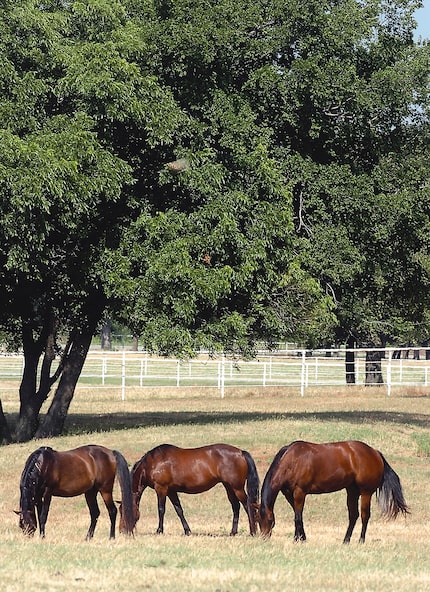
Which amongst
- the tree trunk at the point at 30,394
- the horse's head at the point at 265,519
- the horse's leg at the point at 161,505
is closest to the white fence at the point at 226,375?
the tree trunk at the point at 30,394

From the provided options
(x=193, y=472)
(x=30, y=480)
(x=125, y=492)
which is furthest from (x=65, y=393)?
(x=30, y=480)

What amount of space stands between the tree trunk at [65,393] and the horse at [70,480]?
1182cm

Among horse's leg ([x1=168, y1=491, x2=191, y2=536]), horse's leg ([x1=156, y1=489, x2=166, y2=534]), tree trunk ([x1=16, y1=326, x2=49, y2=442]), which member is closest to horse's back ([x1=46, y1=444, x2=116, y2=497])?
horse's leg ([x1=156, y1=489, x2=166, y2=534])

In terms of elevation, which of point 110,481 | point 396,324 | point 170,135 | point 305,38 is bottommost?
point 110,481

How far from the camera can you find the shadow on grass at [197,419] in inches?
990

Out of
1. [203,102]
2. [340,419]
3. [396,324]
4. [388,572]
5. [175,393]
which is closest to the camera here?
[388,572]

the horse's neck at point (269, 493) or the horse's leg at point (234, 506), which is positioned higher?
the horse's neck at point (269, 493)

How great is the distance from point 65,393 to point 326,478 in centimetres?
1309

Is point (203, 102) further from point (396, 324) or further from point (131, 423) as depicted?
point (396, 324)

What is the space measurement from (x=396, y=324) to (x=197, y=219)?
47.2 feet

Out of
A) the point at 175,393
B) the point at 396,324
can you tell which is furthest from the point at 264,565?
the point at 175,393

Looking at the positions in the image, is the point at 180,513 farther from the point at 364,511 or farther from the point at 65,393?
the point at 65,393

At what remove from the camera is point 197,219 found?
21.8 m

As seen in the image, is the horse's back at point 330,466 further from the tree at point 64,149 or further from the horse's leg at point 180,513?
the tree at point 64,149
